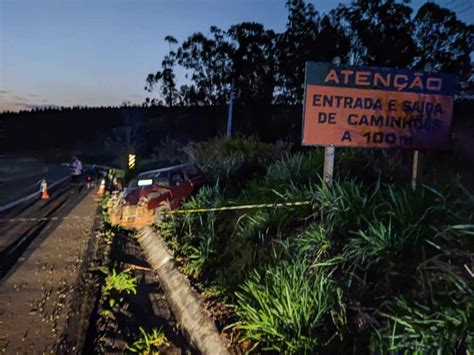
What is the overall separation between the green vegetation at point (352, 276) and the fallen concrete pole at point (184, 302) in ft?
0.65

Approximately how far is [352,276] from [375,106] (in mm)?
3026

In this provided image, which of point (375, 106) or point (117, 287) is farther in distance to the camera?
point (117, 287)

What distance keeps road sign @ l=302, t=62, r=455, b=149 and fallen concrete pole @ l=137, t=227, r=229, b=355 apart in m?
2.67

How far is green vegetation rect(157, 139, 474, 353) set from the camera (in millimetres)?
3506

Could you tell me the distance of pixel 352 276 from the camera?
14.9 feet

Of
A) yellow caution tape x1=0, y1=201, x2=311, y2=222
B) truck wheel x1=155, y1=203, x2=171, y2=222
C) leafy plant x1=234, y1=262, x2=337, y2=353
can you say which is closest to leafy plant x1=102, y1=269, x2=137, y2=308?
yellow caution tape x1=0, y1=201, x2=311, y2=222

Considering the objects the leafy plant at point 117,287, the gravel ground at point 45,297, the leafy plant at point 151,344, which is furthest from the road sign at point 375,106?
the gravel ground at point 45,297

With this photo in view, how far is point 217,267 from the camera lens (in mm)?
6773

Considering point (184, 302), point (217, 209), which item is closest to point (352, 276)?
point (184, 302)

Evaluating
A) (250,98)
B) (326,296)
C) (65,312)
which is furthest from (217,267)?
(250,98)

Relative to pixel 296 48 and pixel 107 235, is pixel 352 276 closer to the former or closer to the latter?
pixel 107 235

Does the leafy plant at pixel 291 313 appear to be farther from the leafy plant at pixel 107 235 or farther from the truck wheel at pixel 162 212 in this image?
the truck wheel at pixel 162 212

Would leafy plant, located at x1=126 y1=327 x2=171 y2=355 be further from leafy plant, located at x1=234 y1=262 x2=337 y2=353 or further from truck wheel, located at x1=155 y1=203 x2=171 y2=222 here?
truck wheel, located at x1=155 y1=203 x2=171 y2=222

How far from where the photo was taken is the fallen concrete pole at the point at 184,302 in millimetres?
4859
